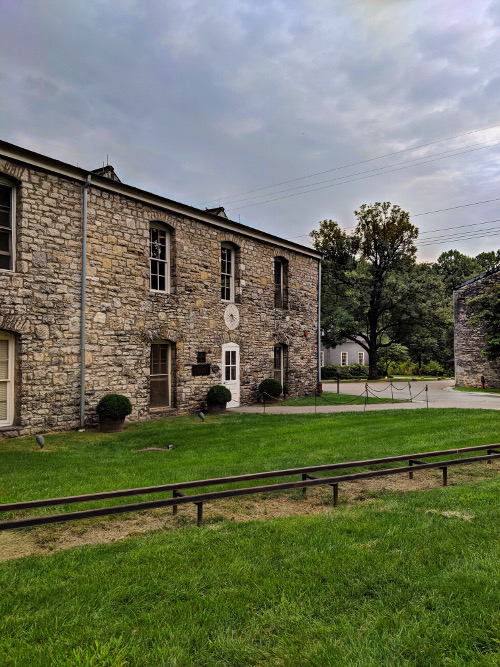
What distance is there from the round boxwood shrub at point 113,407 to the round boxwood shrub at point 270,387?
267 inches

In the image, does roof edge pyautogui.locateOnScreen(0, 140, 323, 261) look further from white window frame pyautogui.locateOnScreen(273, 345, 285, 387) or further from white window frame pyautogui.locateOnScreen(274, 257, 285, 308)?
white window frame pyautogui.locateOnScreen(273, 345, 285, 387)

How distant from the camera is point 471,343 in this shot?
26656 mm

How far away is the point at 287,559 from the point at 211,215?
1377 cm

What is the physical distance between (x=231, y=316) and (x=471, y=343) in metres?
17.0

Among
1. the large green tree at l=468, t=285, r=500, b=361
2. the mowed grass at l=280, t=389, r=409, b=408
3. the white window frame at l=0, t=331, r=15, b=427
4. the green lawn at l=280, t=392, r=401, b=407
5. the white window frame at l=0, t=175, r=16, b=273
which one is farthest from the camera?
the large green tree at l=468, t=285, r=500, b=361

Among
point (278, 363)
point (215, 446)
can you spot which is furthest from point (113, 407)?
point (278, 363)

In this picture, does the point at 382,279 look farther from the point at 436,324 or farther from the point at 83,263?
the point at 83,263

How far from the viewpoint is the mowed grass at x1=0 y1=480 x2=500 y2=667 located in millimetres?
2545

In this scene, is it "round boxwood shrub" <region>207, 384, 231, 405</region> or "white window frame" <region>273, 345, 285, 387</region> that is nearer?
"round boxwood shrub" <region>207, 384, 231, 405</region>

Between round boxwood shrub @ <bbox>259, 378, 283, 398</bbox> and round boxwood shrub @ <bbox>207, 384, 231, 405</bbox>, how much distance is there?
257 cm

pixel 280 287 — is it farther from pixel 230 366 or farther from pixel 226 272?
pixel 230 366

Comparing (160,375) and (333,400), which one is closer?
(160,375)

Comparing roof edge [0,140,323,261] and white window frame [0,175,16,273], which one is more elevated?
roof edge [0,140,323,261]

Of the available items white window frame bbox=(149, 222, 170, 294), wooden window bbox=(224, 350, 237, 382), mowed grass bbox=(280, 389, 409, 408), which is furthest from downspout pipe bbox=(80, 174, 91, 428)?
mowed grass bbox=(280, 389, 409, 408)
